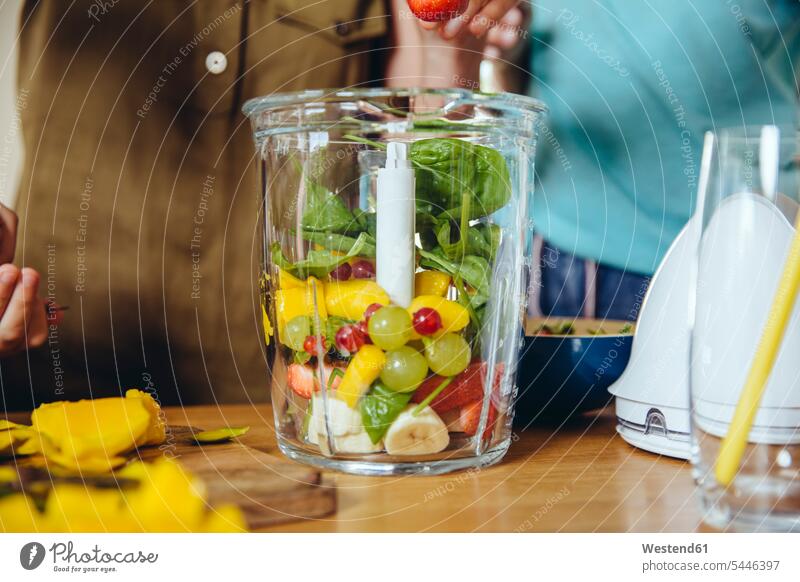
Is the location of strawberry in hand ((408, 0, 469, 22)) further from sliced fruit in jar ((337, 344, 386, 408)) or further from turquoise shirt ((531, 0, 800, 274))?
sliced fruit in jar ((337, 344, 386, 408))

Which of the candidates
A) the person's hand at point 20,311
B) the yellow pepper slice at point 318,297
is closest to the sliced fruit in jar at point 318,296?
the yellow pepper slice at point 318,297

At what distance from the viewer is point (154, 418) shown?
0.59 m

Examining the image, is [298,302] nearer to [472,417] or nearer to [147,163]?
[472,417]

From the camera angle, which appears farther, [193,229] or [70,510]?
[193,229]

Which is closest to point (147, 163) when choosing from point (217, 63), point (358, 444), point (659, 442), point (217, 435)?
point (217, 63)

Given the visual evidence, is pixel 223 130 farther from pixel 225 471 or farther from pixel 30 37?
A: pixel 225 471

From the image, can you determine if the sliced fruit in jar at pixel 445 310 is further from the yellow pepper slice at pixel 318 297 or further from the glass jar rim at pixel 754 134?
the glass jar rim at pixel 754 134

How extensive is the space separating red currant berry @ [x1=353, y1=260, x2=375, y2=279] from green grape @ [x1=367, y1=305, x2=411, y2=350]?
26mm

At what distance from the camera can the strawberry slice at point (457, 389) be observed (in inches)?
19.9

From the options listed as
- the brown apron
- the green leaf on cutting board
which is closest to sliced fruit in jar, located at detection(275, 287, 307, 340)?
the green leaf on cutting board

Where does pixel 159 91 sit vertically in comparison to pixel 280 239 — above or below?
above

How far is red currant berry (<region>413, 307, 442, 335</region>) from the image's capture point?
496mm

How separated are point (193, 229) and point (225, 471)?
328mm
